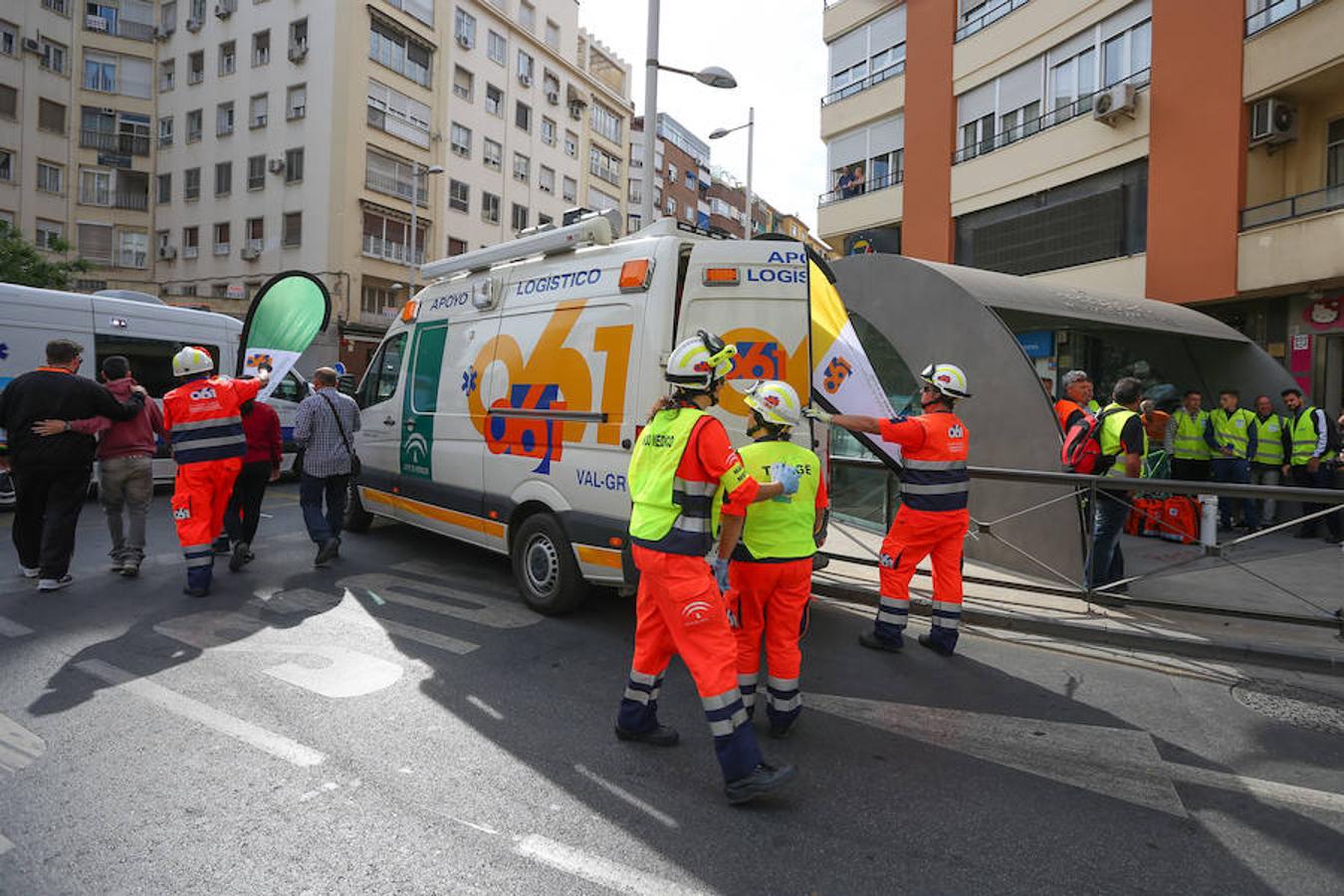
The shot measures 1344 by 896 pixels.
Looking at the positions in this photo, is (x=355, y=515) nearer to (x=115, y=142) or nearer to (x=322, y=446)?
(x=322, y=446)

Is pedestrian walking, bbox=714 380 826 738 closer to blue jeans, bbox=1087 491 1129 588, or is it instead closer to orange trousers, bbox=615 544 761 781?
orange trousers, bbox=615 544 761 781

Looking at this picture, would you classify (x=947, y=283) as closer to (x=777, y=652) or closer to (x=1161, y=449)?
(x=1161, y=449)

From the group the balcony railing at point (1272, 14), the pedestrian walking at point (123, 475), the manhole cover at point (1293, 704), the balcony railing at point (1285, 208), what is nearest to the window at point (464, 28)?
the balcony railing at point (1272, 14)

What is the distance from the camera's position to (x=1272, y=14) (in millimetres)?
12562

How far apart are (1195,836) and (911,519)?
234 cm

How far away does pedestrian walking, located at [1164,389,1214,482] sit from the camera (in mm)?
10445

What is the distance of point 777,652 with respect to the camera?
362 centimetres

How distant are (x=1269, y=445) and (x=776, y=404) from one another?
9.56 m

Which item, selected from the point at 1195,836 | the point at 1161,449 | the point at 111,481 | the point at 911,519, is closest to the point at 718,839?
the point at 1195,836

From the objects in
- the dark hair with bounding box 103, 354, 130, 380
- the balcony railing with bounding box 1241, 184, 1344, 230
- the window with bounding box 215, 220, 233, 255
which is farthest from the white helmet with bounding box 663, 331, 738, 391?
the window with bounding box 215, 220, 233, 255

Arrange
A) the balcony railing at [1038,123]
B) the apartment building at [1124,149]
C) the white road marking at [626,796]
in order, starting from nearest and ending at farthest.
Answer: the white road marking at [626,796] < the apartment building at [1124,149] < the balcony railing at [1038,123]

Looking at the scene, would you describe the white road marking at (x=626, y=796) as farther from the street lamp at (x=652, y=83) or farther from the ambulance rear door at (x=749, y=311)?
the street lamp at (x=652, y=83)

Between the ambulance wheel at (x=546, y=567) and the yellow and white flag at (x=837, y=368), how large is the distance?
1987mm

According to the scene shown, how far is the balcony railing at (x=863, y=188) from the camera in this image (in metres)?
20.4
